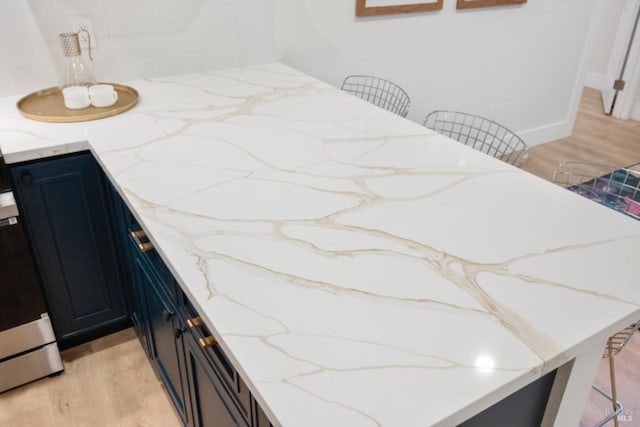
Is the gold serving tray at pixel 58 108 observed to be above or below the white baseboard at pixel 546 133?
above

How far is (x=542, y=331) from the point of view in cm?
95

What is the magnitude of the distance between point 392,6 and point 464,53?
0.72 meters

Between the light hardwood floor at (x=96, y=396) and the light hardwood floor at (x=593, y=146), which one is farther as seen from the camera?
the light hardwood floor at (x=593, y=146)

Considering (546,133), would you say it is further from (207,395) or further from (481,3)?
(207,395)

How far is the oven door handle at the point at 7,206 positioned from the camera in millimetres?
1613

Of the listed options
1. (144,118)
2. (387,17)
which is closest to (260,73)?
(144,118)

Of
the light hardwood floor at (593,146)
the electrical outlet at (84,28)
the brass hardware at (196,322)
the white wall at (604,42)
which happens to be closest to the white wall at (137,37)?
the electrical outlet at (84,28)

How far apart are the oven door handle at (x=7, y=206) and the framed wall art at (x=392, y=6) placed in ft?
6.48

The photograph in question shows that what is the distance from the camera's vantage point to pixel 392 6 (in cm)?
297

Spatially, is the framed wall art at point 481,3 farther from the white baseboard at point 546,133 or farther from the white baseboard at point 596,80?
the white baseboard at point 596,80

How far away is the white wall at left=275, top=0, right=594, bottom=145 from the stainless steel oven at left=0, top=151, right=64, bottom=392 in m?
1.51

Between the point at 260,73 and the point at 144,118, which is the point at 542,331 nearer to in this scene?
the point at 144,118

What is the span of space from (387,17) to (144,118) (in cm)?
167

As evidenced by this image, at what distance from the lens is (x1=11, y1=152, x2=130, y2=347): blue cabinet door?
5.79ft
